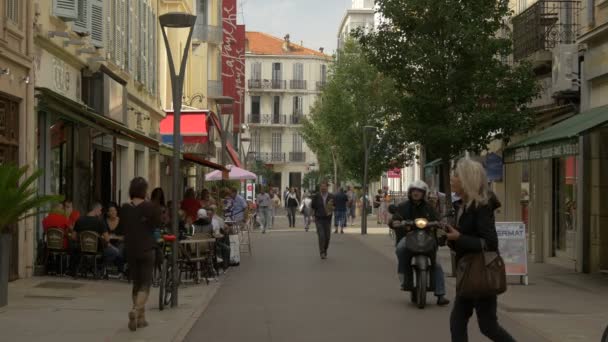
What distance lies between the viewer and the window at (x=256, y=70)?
116750 mm

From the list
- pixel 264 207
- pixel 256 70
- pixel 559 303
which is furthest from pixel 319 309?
pixel 256 70

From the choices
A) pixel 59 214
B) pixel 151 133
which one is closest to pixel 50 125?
pixel 59 214

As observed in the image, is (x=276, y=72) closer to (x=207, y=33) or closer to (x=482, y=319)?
(x=207, y=33)

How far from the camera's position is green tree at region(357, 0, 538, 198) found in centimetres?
2412

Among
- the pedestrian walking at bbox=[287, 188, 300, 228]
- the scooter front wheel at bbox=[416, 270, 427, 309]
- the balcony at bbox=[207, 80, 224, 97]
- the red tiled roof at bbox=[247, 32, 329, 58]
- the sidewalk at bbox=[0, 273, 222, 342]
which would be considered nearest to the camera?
the sidewalk at bbox=[0, 273, 222, 342]

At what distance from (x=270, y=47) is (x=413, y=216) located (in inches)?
4184

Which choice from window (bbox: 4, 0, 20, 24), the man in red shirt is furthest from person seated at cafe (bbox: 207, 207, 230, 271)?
window (bbox: 4, 0, 20, 24)

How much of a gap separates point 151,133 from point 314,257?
35.9 feet

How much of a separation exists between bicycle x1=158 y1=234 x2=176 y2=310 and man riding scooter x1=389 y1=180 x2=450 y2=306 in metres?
3.00

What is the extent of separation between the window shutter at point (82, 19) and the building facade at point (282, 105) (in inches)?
3617

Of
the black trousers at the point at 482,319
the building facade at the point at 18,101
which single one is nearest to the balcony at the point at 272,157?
the building facade at the point at 18,101

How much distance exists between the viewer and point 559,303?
53.1ft

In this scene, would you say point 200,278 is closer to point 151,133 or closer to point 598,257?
point 598,257

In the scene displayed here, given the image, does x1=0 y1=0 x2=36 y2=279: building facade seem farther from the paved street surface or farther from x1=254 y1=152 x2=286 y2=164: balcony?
x1=254 y1=152 x2=286 y2=164: balcony
